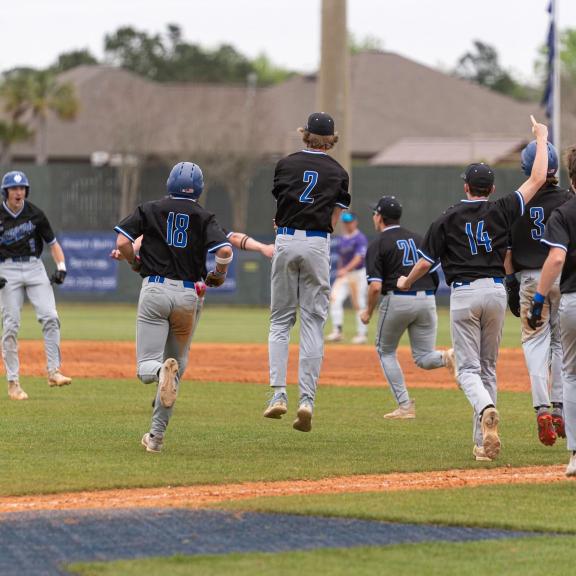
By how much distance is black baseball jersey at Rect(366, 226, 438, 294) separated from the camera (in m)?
11.8

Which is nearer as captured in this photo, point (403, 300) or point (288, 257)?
point (288, 257)

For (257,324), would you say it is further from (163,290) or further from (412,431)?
(163,290)

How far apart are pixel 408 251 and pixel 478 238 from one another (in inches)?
111

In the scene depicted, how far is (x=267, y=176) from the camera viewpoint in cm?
3888

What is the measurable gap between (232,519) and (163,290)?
2.61 m

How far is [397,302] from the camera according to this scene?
38.5 ft

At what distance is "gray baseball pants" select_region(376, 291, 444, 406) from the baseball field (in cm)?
46

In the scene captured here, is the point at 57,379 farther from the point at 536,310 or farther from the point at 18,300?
the point at 536,310

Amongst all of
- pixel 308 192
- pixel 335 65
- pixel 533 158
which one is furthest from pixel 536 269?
pixel 335 65

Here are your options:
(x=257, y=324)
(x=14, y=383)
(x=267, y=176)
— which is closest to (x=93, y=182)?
(x=267, y=176)

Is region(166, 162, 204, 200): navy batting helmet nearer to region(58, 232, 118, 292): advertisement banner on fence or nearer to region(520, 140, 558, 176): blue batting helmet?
region(520, 140, 558, 176): blue batting helmet

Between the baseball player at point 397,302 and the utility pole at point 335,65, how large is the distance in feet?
52.9

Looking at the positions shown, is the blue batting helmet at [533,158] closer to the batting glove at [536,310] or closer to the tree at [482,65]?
the batting glove at [536,310]

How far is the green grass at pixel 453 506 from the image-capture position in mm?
6820
